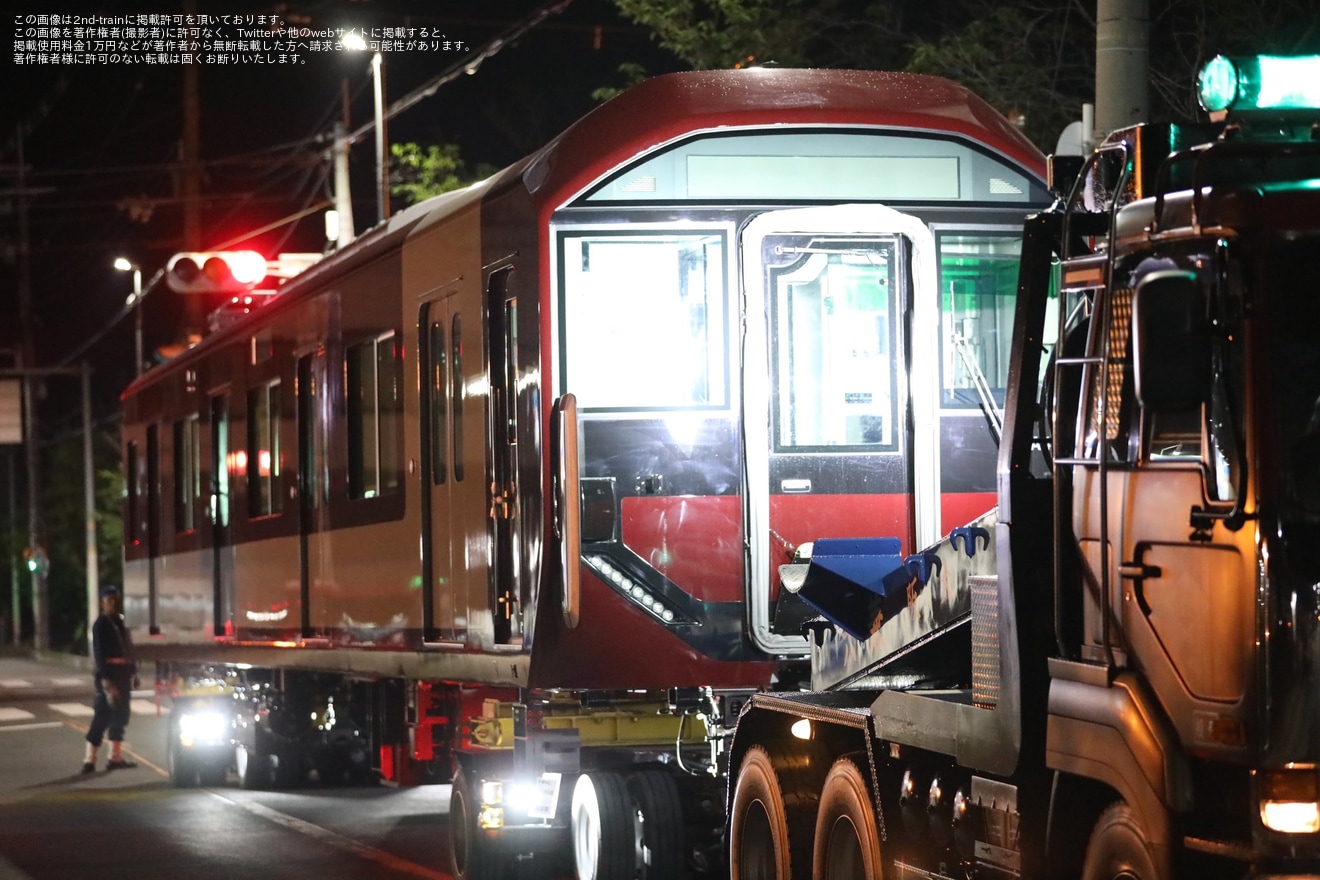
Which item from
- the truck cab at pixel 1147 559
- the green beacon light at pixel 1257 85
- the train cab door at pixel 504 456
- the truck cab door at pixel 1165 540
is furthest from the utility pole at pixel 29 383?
the green beacon light at pixel 1257 85

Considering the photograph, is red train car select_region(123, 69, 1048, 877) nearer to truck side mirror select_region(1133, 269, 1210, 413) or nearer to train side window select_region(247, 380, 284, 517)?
truck side mirror select_region(1133, 269, 1210, 413)

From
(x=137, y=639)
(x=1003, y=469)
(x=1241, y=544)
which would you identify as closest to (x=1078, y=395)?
(x=1003, y=469)

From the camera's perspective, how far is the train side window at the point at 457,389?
11680 millimetres

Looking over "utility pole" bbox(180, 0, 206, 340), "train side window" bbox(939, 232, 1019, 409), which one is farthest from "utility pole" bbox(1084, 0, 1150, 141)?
"utility pole" bbox(180, 0, 206, 340)

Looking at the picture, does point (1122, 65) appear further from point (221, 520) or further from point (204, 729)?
point (204, 729)

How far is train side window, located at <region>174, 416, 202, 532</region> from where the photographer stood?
785 inches

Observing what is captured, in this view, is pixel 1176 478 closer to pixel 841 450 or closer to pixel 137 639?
pixel 841 450

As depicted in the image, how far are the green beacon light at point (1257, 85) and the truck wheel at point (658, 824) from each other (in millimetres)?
5341

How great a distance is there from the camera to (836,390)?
10719mm

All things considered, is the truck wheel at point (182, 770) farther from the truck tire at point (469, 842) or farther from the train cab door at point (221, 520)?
the truck tire at point (469, 842)

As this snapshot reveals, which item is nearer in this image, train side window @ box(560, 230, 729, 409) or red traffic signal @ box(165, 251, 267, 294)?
train side window @ box(560, 230, 729, 409)

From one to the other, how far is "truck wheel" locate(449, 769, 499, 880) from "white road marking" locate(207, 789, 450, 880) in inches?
35.0

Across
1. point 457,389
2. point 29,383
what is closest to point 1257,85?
point 457,389

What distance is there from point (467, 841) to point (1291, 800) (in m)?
6.85
